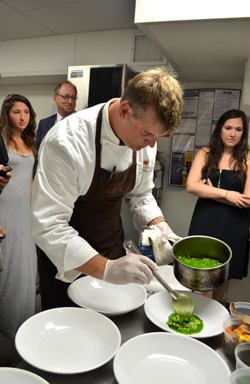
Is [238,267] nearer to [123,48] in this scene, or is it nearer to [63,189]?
[63,189]

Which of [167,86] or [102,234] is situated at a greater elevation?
[167,86]

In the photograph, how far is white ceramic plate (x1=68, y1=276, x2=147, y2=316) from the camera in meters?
1.10

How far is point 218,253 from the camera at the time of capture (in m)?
1.13

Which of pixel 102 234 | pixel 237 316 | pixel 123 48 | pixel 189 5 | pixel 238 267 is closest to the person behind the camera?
pixel 237 316

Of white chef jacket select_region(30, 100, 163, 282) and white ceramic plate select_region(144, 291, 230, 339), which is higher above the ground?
white chef jacket select_region(30, 100, 163, 282)

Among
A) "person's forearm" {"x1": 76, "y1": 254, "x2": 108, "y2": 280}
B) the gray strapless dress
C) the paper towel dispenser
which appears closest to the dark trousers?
"person's forearm" {"x1": 76, "y1": 254, "x2": 108, "y2": 280}

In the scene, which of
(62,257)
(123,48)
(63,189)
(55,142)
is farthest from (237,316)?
(123,48)

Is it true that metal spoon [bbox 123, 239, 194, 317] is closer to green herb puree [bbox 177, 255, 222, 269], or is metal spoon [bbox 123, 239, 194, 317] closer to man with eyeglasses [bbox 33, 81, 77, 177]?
green herb puree [bbox 177, 255, 222, 269]

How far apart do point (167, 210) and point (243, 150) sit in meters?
1.46

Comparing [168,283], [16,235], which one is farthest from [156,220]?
[16,235]

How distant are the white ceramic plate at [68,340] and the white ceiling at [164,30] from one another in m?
1.77

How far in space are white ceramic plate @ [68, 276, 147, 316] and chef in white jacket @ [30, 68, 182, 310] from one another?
0.08 m

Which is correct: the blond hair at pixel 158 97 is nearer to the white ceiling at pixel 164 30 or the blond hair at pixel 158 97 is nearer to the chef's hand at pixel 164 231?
the chef's hand at pixel 164 231

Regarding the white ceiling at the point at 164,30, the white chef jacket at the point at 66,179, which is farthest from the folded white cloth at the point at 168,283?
the white ceiling at the point at 164,30
